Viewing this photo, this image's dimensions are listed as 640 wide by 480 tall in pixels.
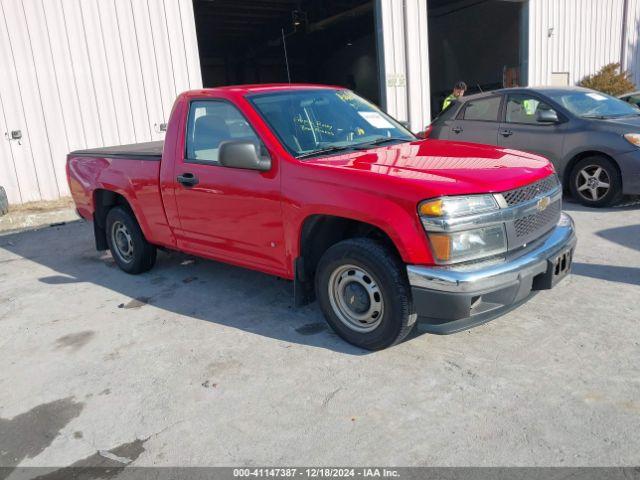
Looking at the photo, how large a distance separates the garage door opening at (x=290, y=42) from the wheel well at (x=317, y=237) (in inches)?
624

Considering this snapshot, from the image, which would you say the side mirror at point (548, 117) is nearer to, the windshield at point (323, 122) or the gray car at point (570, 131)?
the gray car at point (570, 131)

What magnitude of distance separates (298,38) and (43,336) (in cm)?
2515

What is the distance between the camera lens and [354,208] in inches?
129

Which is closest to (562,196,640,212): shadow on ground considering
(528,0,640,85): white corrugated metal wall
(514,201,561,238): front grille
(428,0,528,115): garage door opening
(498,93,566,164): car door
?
(498,93,566,164): car door

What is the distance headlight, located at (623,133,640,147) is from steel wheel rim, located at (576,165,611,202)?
0.45 m

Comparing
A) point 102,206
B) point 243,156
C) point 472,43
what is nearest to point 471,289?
point 243,156

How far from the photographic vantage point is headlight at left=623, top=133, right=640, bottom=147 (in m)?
6.38

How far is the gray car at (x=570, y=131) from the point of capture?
6.54 m

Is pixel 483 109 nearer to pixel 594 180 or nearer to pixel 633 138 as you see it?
pixel 594 180

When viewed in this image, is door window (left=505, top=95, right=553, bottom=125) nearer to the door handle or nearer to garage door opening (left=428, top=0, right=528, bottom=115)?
the door handle

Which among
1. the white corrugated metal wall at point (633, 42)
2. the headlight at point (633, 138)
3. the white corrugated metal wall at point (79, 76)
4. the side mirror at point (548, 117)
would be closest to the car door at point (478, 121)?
the side mirror at point (548, 117)

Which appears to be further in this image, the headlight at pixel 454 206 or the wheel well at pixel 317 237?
the wheel well at pixel 317 237

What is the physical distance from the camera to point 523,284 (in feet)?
10.4

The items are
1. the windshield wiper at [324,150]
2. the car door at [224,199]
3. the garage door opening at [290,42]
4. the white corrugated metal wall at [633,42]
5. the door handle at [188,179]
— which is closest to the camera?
the windshield wiper at [324,150]
